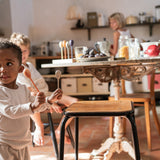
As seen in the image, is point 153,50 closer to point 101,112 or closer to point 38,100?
point 101,112

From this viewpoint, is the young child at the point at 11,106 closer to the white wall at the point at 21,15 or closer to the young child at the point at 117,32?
the young child at the point at 117,32

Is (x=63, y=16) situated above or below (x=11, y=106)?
above

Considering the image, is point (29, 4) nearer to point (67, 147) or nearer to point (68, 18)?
point (68, 18)

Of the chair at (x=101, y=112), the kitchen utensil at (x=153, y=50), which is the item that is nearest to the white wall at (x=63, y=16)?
the kitchen utensil at (x=153, y=50)

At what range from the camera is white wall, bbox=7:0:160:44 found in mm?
4844

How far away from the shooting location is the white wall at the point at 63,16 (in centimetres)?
484

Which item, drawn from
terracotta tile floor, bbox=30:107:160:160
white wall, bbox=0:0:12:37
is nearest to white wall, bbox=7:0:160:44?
white wall, bbox=0:0:12:37

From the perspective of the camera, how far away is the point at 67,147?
2.56 m

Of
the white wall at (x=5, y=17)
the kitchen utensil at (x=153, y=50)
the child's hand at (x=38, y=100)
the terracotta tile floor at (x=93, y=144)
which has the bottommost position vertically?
the terracotta tile floor at (x=93, y=144)

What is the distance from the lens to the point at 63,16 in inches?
200

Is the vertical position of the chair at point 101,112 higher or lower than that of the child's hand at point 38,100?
lower

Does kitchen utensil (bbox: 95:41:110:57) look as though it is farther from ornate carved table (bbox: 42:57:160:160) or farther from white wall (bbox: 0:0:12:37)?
white wall (bbox: 0:0:12:37)

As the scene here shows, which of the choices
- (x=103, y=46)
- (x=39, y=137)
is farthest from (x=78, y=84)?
(x=39, y=137)

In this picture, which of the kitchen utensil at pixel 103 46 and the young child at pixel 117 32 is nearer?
the kitchen utensil at pixel 103 46
